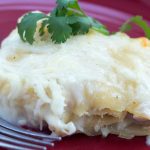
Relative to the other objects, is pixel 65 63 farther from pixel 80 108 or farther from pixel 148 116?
pixel 148 116

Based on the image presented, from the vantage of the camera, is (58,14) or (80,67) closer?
(80,67)

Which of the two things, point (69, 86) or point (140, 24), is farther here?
point (140, 24)

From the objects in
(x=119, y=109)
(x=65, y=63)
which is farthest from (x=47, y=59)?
(x=119, y=109)

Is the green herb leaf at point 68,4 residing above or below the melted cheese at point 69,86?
above

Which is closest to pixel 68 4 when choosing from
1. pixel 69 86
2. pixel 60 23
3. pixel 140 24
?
pixel 60 23

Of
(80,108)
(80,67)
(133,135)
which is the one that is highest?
(80,67)

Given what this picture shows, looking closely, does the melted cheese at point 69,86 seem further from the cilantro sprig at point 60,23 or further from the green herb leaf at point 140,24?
the green herb leaf at point 140,24

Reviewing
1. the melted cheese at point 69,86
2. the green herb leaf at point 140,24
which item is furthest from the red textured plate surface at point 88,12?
the green herb leaf at point 140,24

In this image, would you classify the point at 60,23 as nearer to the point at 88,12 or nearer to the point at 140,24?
the point at 140,24
